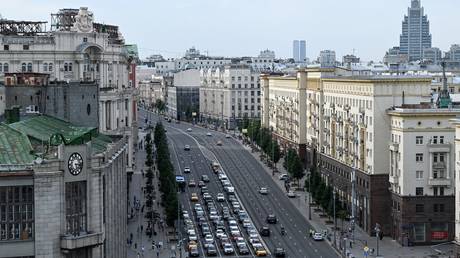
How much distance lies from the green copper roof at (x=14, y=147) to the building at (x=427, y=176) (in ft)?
186

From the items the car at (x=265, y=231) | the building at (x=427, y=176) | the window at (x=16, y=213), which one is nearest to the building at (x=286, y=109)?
the car at (x=265, y=231)

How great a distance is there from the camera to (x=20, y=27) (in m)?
119

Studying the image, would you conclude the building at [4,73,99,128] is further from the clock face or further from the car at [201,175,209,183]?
the car at [201,175,209,183]

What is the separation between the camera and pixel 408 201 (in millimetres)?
99375

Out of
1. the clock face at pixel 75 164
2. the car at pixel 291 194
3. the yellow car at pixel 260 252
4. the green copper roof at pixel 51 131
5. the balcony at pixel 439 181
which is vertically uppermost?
the green copper roof at pixel 51 131

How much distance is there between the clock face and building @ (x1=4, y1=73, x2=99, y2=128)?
21.9 metres

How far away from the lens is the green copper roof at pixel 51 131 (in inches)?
1859

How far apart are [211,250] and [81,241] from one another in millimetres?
46695

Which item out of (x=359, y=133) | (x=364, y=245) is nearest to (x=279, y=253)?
(x=364, y=245)

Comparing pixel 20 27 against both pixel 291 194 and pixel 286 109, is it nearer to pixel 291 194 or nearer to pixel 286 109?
pixel 291 194

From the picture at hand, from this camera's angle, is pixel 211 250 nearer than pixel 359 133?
Yes

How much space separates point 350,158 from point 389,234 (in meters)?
14.1

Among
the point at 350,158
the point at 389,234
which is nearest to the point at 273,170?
the point at 350,158

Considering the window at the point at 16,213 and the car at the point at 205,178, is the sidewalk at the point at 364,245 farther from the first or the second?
the window at the point at 16,213
